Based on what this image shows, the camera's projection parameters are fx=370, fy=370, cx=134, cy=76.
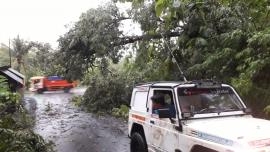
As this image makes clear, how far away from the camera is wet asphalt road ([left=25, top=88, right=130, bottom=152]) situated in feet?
40.0

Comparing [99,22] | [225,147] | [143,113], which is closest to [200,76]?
[143,113]

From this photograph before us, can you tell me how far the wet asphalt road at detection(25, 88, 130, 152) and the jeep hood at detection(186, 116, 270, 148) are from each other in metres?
5.07

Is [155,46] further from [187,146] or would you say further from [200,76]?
[187,146]

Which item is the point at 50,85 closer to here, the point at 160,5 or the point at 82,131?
the point at 82,131

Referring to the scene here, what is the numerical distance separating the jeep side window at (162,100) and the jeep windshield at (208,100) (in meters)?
0.27

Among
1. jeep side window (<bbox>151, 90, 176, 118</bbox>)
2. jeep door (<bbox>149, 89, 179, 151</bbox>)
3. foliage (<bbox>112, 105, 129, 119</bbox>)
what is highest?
jeep side window (<bbox>151, 90, 176, 118</bbox>)

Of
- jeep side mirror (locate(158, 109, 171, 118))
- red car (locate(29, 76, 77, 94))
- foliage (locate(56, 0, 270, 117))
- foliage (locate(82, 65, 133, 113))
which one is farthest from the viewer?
red car (locate(29, 76, 77, 94))

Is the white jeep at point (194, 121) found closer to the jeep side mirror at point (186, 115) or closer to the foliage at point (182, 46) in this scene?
the jeep side mirror at point (186, 115)

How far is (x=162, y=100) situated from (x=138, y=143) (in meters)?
1.40

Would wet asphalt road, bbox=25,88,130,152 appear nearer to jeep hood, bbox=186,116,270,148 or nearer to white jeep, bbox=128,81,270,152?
white jeep, bbox=128,81,270,152

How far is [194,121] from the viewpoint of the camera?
22.0 ft

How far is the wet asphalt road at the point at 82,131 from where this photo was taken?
1218 centimetres

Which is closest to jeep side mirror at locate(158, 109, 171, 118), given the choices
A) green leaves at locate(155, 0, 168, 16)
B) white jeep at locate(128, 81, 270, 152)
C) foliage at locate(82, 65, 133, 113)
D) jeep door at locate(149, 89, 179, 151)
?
white jeep at locate(128, 81, 270, 152)

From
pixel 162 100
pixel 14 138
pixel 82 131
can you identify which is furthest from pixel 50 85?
pixel 162 100
